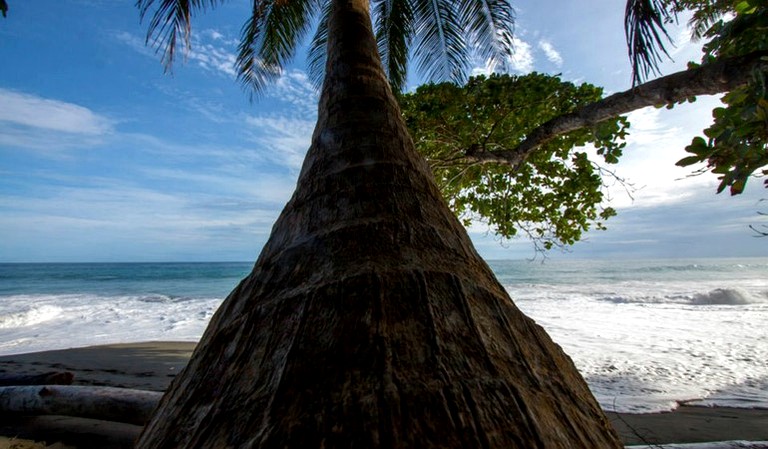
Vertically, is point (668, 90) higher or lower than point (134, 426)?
higher

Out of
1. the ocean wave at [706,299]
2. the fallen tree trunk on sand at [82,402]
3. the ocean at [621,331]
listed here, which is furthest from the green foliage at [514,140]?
the ocean wave at [706,299]

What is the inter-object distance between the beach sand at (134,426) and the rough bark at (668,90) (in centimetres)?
232

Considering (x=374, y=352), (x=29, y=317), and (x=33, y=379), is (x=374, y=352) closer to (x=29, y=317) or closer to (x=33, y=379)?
(x=33, y=379)

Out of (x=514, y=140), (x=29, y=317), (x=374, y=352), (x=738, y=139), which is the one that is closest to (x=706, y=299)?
(x=514, y=140)

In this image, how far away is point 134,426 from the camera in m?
2.80

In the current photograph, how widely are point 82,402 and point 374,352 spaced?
3.00m

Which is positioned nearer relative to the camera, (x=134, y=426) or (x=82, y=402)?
(x=82, y=402)

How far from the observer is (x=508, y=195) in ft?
21.0

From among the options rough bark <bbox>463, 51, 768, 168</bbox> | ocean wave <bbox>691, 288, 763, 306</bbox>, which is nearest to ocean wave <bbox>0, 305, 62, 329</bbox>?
rough bark <bbox>463, 51, 768, 168</bbox>

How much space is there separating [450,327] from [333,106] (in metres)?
1.19

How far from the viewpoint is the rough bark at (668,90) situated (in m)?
2.47

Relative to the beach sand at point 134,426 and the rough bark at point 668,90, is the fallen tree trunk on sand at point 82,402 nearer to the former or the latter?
the beach sand at point 134,426

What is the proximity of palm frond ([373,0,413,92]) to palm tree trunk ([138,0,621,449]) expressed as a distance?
20.4 feet

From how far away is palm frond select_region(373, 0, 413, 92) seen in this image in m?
6.39
